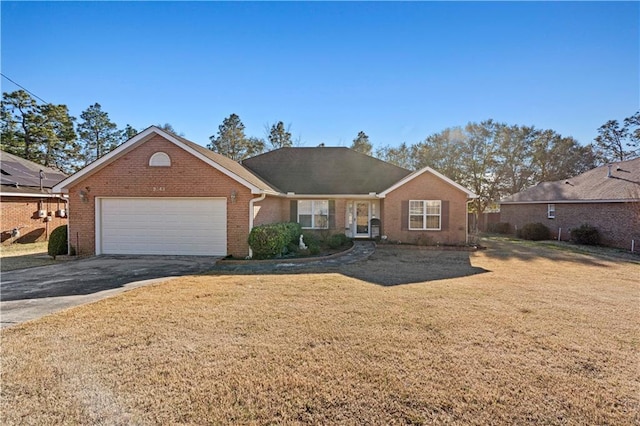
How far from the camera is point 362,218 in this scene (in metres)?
18.1

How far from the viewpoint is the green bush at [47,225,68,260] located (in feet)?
40.8

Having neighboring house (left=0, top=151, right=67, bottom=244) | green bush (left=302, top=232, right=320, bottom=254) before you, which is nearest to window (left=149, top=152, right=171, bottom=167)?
green bush (left=302, top=232, right=320, bottom=254)

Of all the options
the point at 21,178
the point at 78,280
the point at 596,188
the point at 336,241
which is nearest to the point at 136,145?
the point at 78,280

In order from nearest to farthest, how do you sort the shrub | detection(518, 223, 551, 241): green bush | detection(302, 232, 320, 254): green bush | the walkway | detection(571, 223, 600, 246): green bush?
the walkway, detection(302, 232, 320, 254): green bush, detection(571, 223, 600, 246): green bush, detection(518, 223, 551, 241): green bush, the shrub

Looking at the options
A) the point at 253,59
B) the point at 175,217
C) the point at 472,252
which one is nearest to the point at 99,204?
the point at 175,217

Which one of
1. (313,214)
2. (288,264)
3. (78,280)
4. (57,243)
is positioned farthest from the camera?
(313,214)

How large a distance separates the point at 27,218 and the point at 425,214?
21.4m

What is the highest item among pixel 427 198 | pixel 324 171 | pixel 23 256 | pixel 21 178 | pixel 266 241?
pixel 324 171

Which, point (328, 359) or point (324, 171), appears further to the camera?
point (324, 171)

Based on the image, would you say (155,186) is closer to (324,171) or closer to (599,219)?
(324,171)

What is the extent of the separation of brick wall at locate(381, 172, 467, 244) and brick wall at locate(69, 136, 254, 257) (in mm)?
7575

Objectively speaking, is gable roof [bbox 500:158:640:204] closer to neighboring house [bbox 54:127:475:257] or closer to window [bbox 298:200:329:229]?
window [bbox 298:200:329:229]

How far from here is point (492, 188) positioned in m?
33.8

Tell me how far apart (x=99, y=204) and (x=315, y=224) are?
9882mm
